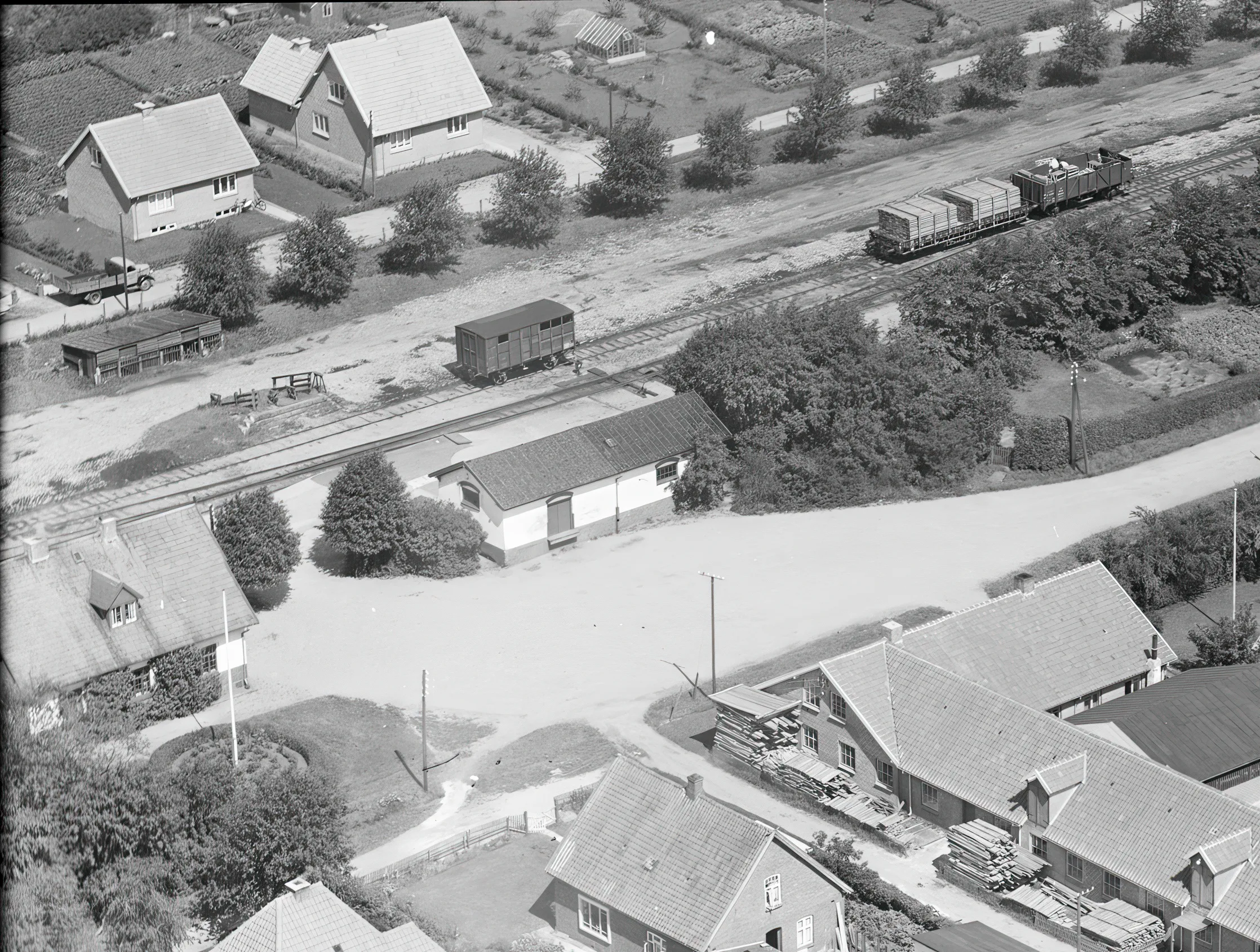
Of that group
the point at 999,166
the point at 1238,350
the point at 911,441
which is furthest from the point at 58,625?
the point at 999,166

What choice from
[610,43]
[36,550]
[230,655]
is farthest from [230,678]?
[610,43]

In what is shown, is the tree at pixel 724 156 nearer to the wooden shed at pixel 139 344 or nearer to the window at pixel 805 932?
the wooden shed at pixel 139 344

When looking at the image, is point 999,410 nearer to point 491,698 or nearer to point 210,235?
point 491,698

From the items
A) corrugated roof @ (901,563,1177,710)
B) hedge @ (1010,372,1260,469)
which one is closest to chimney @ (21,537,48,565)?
corrugated roof @ (901,563,1177,710)

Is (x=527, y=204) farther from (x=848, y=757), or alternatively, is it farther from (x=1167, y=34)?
(x=848, y=757)

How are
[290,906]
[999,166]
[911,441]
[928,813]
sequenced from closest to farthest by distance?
[290,906], [928,813], [911,441], [999,166]

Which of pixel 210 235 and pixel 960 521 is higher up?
pixel 210 235

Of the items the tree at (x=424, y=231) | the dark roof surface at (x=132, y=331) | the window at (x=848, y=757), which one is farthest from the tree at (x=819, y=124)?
the window at (x=848, y=757)

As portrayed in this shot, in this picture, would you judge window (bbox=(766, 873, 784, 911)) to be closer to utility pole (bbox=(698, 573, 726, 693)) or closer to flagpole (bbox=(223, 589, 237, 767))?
utility pole (bbox=(698, 573, 726, 693))
